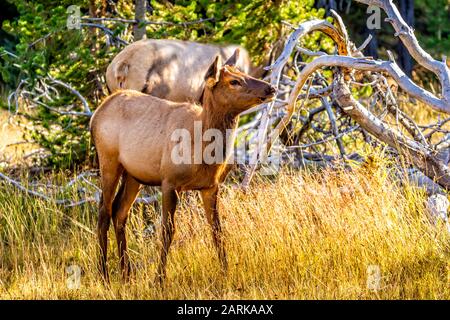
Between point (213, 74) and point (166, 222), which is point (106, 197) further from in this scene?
point (213, 74)

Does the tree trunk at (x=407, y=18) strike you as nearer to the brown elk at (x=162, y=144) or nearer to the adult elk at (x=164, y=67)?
the adult elk at (x=164, y=67)

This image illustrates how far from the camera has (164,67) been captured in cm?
1080

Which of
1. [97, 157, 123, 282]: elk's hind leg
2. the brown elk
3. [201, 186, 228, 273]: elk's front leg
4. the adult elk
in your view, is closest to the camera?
the brown elk

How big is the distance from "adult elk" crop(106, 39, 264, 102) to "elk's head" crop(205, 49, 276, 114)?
2.62 m

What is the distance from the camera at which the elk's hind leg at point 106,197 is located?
8.16 meters

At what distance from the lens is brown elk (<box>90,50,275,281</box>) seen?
744 centimetres

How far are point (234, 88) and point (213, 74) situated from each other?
0.86 feet

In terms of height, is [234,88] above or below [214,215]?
above

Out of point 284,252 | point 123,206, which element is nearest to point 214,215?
point 284,252

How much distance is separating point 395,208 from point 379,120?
104 cm

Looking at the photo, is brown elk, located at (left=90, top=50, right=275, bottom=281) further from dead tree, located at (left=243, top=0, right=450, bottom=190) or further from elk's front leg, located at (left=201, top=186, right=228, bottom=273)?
dead tree, located at (left=243, top=0, right=450, bottom=190)

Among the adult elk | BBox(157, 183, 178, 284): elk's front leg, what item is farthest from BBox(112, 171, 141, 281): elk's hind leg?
the adult elk

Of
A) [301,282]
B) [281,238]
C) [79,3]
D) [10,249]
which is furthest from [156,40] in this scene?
[301,282]
